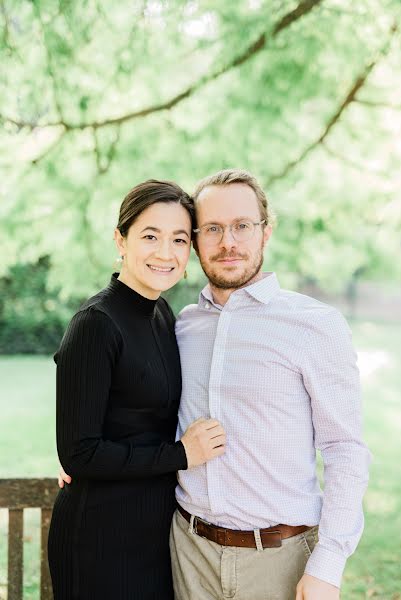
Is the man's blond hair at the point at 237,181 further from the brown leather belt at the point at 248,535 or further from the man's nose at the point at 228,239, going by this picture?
the brown leather belt at the point at 248,535

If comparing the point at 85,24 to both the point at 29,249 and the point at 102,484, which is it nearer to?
the point at 29,249

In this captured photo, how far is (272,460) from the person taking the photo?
221 cm

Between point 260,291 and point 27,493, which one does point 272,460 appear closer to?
point 260,291

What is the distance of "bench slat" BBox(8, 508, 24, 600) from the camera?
263 cm

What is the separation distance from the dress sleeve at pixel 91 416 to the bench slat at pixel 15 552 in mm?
644

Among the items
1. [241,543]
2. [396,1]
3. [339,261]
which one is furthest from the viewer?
[339,261]

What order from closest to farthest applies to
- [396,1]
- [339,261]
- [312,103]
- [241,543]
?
[241,543]
[396,1]
[312,103]
[339,261]

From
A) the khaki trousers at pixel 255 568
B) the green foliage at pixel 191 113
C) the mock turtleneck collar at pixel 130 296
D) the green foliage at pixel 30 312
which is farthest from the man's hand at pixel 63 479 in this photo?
the green foliage at pixel 30 312

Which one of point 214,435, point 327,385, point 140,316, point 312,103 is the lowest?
point 214,435

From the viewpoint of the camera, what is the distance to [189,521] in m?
2.30

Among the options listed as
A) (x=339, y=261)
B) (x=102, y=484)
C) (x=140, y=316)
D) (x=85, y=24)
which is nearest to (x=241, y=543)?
(x=102, y=484)

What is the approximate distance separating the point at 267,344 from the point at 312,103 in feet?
11.0

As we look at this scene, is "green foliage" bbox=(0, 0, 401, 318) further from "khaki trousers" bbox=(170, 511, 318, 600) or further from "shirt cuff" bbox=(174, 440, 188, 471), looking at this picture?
"khaki trousers" bbox=(170, 511, 318, 600)

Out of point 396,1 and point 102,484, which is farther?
point 396,1
